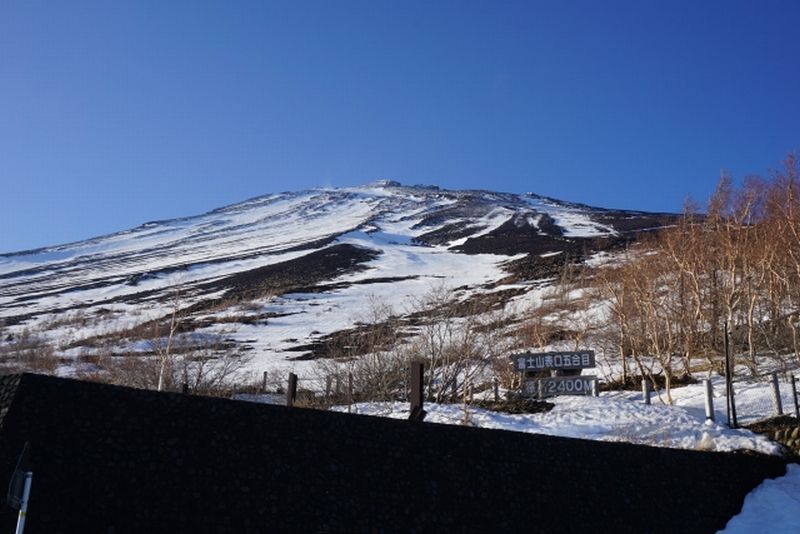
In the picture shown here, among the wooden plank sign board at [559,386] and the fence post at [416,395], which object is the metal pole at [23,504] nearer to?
the fence post at [416,395]

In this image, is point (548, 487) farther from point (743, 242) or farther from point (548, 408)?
point (743, 242)

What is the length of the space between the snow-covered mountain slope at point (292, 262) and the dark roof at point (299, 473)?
→ 30.1 meters

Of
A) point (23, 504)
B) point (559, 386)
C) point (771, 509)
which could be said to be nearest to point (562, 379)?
point (559, 386)

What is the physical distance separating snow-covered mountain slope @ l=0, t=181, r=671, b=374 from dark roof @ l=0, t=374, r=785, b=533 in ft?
98.8

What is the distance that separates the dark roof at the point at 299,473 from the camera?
288 inches

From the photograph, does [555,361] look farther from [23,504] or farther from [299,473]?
[23,504]

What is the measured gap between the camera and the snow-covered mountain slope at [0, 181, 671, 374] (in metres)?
53.3

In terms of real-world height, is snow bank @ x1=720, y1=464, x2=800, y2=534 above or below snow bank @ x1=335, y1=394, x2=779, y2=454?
below

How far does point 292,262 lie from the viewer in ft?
253

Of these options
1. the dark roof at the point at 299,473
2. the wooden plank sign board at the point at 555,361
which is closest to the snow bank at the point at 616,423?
the wooden plank sign board at the point at 555,361

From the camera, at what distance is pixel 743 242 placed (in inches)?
1155

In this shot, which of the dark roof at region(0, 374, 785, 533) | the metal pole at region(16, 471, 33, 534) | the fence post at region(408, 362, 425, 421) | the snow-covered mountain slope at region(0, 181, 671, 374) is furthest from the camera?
the snow-covered mountain slope at region(0, 181, 671, 374)

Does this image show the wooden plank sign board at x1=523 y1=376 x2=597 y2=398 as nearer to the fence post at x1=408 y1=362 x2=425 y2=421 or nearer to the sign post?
the sign post

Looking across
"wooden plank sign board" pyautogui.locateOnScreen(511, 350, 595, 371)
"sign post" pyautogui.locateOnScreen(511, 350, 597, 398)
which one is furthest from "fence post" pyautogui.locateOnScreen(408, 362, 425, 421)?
"wooden plank sign board" pyautogui.locateOnScreen(511, 350, 595, 371)
